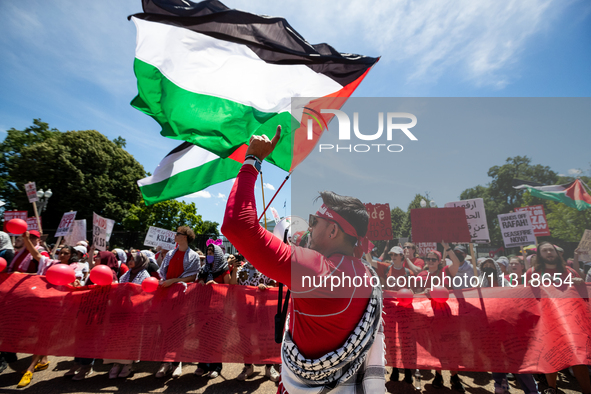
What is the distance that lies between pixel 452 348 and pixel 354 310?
123 inches

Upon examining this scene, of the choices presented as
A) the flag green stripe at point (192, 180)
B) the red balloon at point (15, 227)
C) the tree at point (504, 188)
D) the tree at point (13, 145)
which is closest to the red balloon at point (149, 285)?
Answer: the flag green stripe at point (192, 180)

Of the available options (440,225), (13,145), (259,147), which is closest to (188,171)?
(259,147)

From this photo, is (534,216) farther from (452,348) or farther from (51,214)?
(51,214)

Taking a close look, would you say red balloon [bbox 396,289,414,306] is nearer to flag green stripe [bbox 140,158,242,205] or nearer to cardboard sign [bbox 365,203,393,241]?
cardboard sign [bbox 365,203,393,241]

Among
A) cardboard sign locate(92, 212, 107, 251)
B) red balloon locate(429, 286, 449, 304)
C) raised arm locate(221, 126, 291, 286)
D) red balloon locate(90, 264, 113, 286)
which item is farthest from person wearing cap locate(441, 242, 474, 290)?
cardboard sign locate(92, 212, 107, 251)

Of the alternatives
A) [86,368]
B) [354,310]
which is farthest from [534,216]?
[86,368]

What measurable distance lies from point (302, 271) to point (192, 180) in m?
3.19

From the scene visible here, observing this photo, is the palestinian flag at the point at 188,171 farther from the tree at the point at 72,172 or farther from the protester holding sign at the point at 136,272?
the tree at the point at 72,172

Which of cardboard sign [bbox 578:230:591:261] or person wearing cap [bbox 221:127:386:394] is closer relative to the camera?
person wearing cap [bbox 221:127:386:394]

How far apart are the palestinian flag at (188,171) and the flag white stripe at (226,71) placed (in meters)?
0.80

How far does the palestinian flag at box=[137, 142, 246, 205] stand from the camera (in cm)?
396

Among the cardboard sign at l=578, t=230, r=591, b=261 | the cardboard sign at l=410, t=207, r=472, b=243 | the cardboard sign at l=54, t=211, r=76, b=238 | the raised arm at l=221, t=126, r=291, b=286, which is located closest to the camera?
the raised arm at l=221, t=126, r=291, b=286

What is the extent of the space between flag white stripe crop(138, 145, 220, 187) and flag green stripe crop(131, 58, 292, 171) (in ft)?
2.28

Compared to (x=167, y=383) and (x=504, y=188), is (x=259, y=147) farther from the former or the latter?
(x=504, y=188)
